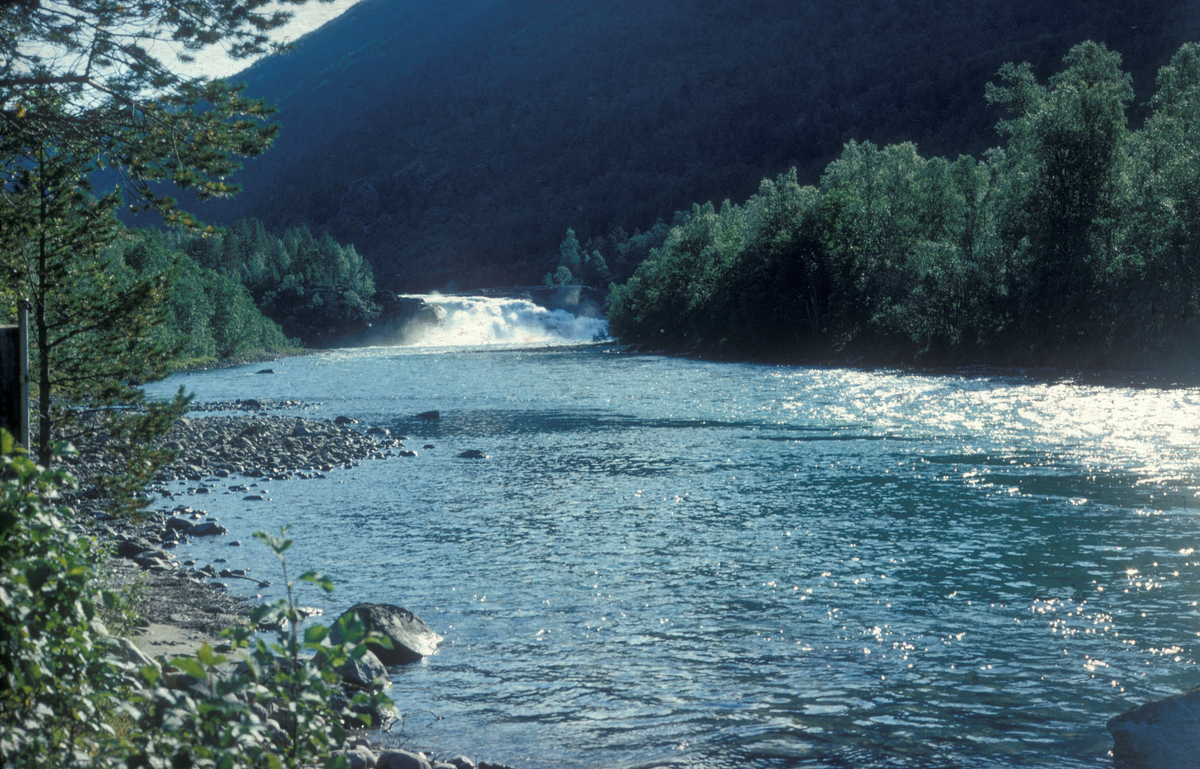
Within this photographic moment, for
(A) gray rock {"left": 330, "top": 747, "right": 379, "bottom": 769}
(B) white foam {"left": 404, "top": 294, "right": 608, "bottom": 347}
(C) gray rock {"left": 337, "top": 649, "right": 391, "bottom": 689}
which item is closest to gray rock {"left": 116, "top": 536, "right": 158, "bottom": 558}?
(C) gray rock {"left": 337, "top": 649, "right": 391, "bottom": 689}

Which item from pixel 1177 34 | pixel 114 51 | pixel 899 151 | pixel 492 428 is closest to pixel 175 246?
pixel 899 151

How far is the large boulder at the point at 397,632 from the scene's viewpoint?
43.8 ft

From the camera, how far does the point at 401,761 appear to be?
9.39 m

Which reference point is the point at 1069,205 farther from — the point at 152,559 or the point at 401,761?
the point at 401,761

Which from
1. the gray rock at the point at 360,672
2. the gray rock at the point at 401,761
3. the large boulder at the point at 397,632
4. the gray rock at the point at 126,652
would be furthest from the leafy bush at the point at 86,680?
the large boulder at the point at 397,632

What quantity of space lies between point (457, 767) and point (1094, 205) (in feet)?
209

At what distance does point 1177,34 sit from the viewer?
191 meters

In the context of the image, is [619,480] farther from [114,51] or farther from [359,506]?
[114,51]

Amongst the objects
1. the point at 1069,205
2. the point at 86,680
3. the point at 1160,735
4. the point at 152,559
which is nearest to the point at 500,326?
the point at 1069,205

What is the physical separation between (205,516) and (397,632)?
13.0m

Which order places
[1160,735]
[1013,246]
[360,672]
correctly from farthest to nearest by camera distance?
[1013,246]
[360,672]
[1160,735]

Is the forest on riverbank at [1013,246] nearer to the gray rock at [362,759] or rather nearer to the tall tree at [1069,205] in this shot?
the tall tree at [1069,205]

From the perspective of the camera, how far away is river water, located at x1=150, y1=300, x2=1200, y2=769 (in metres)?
11.4

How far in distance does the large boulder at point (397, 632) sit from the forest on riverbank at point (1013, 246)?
52.3 m
